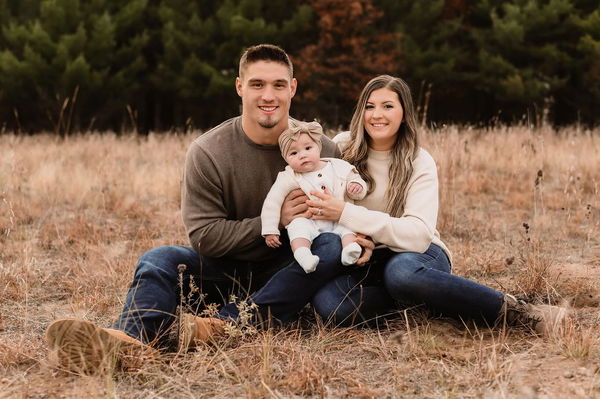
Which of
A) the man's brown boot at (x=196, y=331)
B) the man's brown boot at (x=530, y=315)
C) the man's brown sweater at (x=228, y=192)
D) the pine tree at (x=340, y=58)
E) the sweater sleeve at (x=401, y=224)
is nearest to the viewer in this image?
the man's brown boot at (x=196, y=331)

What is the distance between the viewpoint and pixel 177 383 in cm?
263

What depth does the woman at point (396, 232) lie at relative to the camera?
3.11 metres

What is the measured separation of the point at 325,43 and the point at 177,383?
1570 cm

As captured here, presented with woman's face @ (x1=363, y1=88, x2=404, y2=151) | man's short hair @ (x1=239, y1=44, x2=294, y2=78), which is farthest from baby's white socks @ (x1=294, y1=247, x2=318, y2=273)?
man's short hair @ (x1=239, y1=44, x2=294, y2=78)

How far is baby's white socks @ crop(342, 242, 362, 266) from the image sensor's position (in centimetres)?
320

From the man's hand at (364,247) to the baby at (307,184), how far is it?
0.03 metres

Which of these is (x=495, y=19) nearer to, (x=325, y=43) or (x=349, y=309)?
(x=325, y=43)

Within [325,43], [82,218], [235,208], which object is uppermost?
[325,43]

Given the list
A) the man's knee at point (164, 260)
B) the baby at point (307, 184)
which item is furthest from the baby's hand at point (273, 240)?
the man's knee at point (164, 260)

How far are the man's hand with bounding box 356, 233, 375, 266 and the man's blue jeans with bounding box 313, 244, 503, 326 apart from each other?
11 centimetres

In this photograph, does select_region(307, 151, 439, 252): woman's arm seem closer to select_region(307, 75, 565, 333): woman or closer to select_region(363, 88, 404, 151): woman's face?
select_region(307, 75, 565, 333): woman

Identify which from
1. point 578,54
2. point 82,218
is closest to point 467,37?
point 578,54

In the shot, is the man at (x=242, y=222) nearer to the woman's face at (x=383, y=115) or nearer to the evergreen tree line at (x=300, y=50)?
the woman's face at (x=383, y=115)

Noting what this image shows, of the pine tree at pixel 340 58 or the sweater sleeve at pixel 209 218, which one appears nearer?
the sweater sleeve at pixel 209 218
